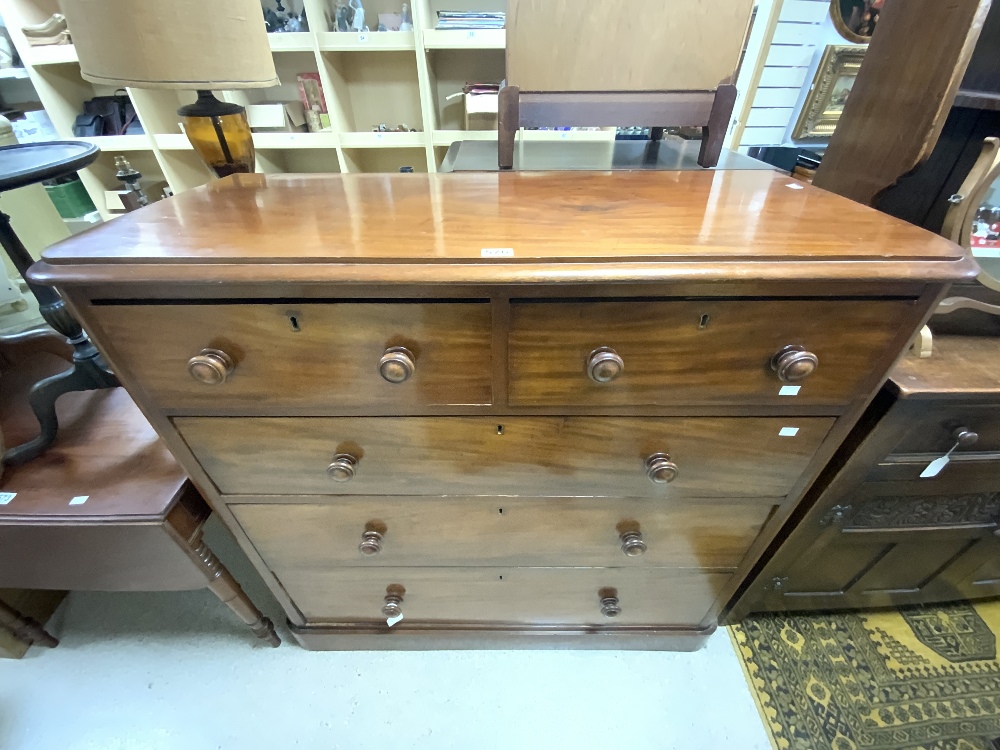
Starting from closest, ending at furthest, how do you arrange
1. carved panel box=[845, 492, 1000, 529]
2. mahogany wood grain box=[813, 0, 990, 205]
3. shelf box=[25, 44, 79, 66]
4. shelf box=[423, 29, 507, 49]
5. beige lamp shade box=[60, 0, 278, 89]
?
mahogany wood grain box=[813, 0, 990, 205], beige lamp shade box=[60, 0, 278, 89], carved panel box=[845, 492, 1000, 529], shelf box=[423, 29, 507, 49], shelf box=[25, 44, 79, 66]

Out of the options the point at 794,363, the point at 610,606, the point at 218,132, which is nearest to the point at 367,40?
the point at 218,132

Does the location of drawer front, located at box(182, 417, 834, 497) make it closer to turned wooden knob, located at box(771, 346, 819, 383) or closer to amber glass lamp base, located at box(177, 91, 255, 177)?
turned wooden knob, located at box(771, 346, 819, 383)

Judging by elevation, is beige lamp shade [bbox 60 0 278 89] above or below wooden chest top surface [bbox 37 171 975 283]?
above

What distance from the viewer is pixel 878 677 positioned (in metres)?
1.05

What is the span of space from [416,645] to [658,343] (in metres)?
1.00

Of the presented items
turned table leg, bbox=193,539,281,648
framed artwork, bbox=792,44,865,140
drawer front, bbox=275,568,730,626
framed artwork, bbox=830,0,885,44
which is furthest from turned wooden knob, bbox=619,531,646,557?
framed artwork, bbox=830,0,885,44

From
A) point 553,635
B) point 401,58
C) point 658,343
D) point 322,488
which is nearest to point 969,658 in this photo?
point 553,635

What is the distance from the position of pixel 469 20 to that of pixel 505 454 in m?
1.59

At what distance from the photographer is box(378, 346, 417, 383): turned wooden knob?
0.52 metres

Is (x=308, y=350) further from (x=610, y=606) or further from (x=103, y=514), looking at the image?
(x=610, y=606)

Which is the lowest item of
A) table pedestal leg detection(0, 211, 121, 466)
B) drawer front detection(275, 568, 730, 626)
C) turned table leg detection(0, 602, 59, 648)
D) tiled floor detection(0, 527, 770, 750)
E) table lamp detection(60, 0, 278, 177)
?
tiled floor detection(0, 527, 770, 750)

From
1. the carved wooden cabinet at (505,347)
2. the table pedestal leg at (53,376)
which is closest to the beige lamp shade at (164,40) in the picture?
the carved wooden cabinet at (505,347)

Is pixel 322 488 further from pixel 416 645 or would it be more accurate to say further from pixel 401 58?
pixel 401 58

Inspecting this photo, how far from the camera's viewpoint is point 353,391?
581mm
